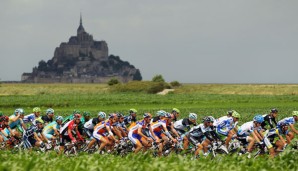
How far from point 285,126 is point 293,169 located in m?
6.39

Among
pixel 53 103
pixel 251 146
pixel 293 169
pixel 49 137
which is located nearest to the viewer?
pixel 293 169

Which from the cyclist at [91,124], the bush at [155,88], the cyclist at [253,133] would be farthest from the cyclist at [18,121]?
the bush at [155,88]

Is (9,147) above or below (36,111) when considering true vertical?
below

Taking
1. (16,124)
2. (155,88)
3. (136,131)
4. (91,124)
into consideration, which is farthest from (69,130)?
(155,88)

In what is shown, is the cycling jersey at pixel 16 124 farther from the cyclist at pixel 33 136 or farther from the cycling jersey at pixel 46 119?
the cyclist at pixel 33 136

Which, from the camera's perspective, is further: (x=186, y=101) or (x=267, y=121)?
(x=186, y=101)

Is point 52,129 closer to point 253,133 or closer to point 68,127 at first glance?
point 68,127

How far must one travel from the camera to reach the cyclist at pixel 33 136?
20.8m

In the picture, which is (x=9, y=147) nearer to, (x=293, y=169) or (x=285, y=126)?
(x=285, y=126)

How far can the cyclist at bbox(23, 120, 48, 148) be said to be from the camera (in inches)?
817

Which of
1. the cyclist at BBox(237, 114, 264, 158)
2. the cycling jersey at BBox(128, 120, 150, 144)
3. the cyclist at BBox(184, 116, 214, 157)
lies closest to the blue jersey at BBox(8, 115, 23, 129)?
the cycling jersey at BBox(128, 120, 150, 144)

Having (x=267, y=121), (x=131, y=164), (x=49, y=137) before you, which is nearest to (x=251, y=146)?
(x=267, y=121)

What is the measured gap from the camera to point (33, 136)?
21.0 metres

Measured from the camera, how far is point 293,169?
483 inches
